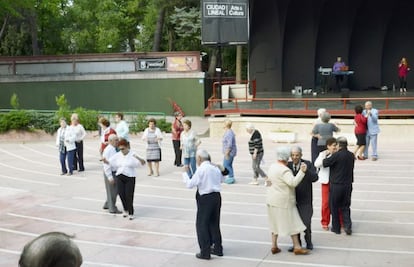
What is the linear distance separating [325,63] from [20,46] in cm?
2192

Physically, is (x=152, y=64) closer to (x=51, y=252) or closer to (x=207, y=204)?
(x=207, y=204)

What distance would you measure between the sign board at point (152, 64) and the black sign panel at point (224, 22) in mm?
8784

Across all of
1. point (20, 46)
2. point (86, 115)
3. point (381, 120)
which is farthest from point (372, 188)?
point (20, 46)

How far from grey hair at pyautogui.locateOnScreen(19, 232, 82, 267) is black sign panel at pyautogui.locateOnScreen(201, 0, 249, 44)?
22795 mm

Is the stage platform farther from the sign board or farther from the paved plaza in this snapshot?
the sign board

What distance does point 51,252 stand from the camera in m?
2.37

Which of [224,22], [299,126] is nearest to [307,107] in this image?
[299,126]

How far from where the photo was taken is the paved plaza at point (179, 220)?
897cm

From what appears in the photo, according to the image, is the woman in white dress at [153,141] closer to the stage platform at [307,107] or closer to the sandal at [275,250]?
the sandal at [275,250]

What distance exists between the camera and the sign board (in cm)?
3384

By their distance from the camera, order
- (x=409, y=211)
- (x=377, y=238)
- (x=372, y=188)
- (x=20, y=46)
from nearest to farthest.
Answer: (x=377, y=238)
(x=409, y=211)
(x=372, y=188)
(x=20, y=46)

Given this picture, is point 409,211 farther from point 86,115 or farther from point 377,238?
point 86,115

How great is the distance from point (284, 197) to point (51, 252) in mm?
6388

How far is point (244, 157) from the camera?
18734 mm
